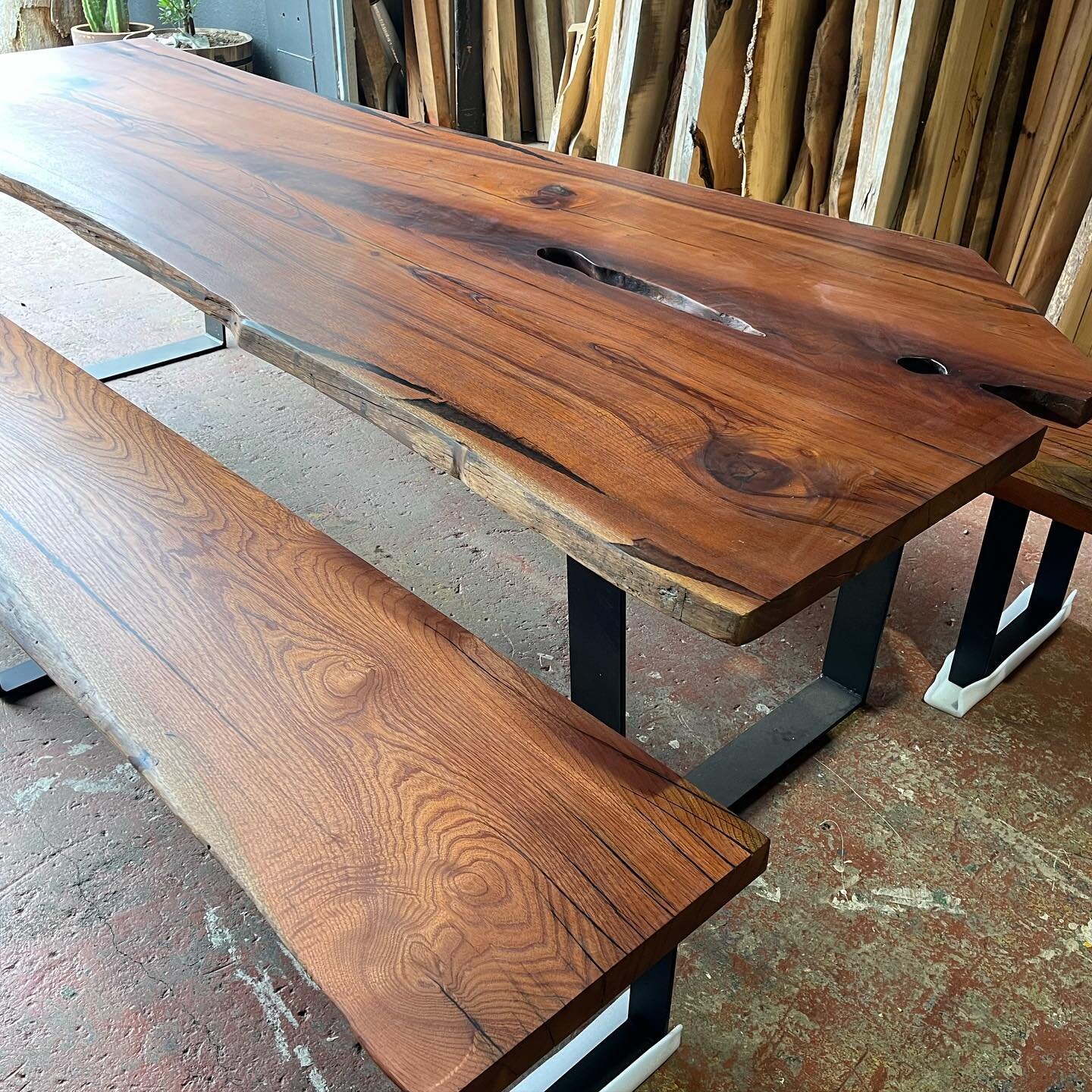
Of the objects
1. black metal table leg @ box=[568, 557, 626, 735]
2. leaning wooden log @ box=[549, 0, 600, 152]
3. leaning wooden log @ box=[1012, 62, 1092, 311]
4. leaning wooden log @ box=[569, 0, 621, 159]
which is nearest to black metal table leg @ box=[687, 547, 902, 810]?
black metal table leg @ box=[568, 557, 626, 735]

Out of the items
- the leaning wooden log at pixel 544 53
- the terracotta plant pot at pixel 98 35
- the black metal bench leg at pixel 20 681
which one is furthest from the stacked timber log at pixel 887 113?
the terracotta plant pot at pixel 98 35

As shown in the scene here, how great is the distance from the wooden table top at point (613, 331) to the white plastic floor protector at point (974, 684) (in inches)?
28.7

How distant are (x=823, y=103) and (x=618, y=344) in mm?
1998

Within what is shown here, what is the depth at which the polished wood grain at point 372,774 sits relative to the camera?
79 centimetres

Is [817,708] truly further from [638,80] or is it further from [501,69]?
[501,69]

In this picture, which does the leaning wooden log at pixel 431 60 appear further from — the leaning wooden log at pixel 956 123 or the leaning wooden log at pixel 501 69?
the leaning wooden log at pixel 956 123

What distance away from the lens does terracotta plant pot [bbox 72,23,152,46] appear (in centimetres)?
Result: 463

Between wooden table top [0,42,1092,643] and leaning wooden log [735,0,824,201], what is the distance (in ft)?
3.88

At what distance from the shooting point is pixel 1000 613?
1.79 metres

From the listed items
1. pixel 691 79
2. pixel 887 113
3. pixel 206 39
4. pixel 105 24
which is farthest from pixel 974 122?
pixel 105 24

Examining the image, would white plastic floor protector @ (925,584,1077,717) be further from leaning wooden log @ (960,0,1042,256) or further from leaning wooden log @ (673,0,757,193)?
leaning wooden log @ (673,0,757,193)

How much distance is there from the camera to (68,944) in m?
1.46

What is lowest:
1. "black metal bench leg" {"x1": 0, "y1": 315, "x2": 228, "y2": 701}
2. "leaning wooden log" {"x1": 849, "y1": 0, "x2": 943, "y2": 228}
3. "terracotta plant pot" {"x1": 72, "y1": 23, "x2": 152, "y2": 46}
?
"black metal bench leg" {"x1": 0, "y1": 315, "x2": 228, "y2": 701}

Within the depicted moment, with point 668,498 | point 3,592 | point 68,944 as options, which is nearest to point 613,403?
point 668,498
